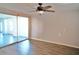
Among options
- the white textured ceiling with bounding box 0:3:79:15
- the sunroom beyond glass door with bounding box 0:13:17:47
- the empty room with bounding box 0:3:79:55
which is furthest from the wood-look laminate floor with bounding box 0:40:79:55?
the white textured ceiling with bounding box 0:3:79:15

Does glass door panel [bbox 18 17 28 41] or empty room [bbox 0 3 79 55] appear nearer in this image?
empty room [bbox 0 3 79 55]

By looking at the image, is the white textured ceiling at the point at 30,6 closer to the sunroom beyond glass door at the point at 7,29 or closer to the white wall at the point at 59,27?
the white wall at the point at 59,27

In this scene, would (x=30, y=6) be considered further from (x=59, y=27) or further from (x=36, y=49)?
(x=36, y=49)

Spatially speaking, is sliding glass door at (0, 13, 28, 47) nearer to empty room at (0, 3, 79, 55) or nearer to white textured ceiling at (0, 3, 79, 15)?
empty room at (0, 3, 79, 55)

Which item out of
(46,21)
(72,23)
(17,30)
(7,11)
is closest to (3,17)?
(7,11)

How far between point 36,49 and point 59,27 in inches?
20.0

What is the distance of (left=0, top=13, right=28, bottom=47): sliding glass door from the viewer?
1.35 metres

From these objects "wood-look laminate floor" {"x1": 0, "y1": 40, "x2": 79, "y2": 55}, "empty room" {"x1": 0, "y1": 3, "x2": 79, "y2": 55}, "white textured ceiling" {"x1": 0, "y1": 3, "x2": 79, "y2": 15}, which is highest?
"white textured ceiling" {"x1": 0, "y1": 3, "x2": 79, "y2": 15}

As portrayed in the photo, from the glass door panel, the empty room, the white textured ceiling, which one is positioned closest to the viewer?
the white textured ceiling

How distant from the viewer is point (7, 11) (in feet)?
4.30

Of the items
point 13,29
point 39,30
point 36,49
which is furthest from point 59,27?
point 13,29

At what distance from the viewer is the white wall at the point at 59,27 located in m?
1.34
